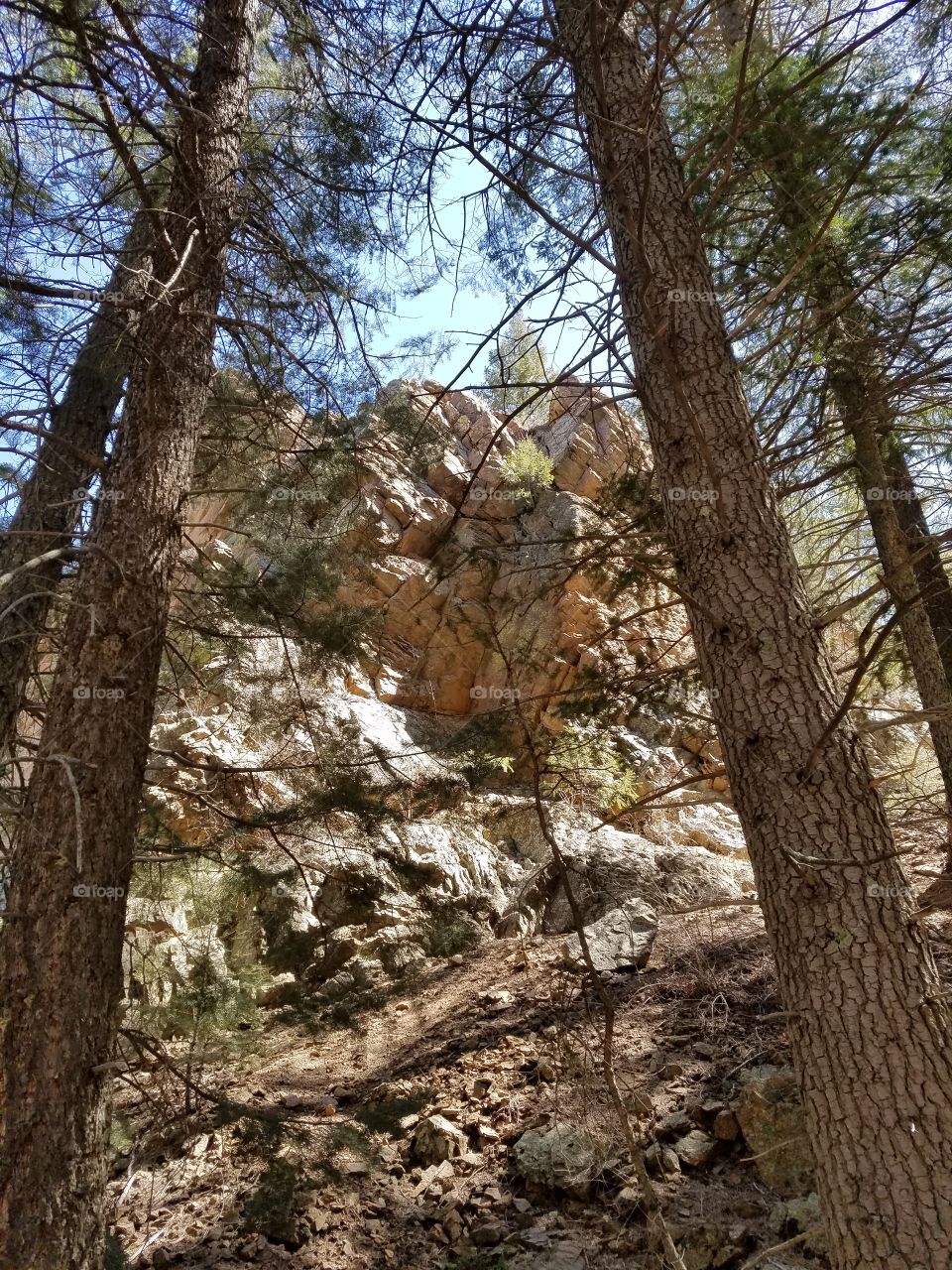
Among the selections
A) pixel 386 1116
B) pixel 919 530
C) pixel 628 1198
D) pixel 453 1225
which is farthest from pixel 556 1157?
pixel 919 530

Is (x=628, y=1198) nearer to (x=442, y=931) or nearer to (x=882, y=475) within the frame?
(x=442, y=931)

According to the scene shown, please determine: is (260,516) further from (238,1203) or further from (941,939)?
(941,939)

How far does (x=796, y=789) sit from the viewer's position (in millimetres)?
2689

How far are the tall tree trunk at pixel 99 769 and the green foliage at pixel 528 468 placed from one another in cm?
859

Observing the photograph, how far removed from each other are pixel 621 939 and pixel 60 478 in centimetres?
527

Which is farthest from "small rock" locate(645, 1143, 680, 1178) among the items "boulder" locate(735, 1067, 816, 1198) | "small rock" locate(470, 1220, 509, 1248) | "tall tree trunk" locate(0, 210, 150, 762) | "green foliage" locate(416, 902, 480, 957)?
"tall tree trunk" locate(0, 210, 150, 762)

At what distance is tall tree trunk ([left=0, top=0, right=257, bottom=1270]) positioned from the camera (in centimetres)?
281

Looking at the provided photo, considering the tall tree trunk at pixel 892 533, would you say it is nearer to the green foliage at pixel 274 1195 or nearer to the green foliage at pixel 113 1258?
the green foliage at pixel 274 1195

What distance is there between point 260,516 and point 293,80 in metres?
3.46

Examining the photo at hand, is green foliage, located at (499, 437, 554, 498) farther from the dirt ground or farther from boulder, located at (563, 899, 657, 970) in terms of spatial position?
the dirt ground

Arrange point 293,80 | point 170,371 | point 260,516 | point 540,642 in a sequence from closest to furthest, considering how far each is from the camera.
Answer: point 170,371 → point 260,516 → point 293,80 → point 540,642

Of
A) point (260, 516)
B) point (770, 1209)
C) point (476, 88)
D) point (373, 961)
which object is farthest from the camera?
point (373, 961)

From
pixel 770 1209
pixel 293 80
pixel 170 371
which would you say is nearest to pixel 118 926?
pixel 170 371

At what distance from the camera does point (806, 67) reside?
17.0ft
